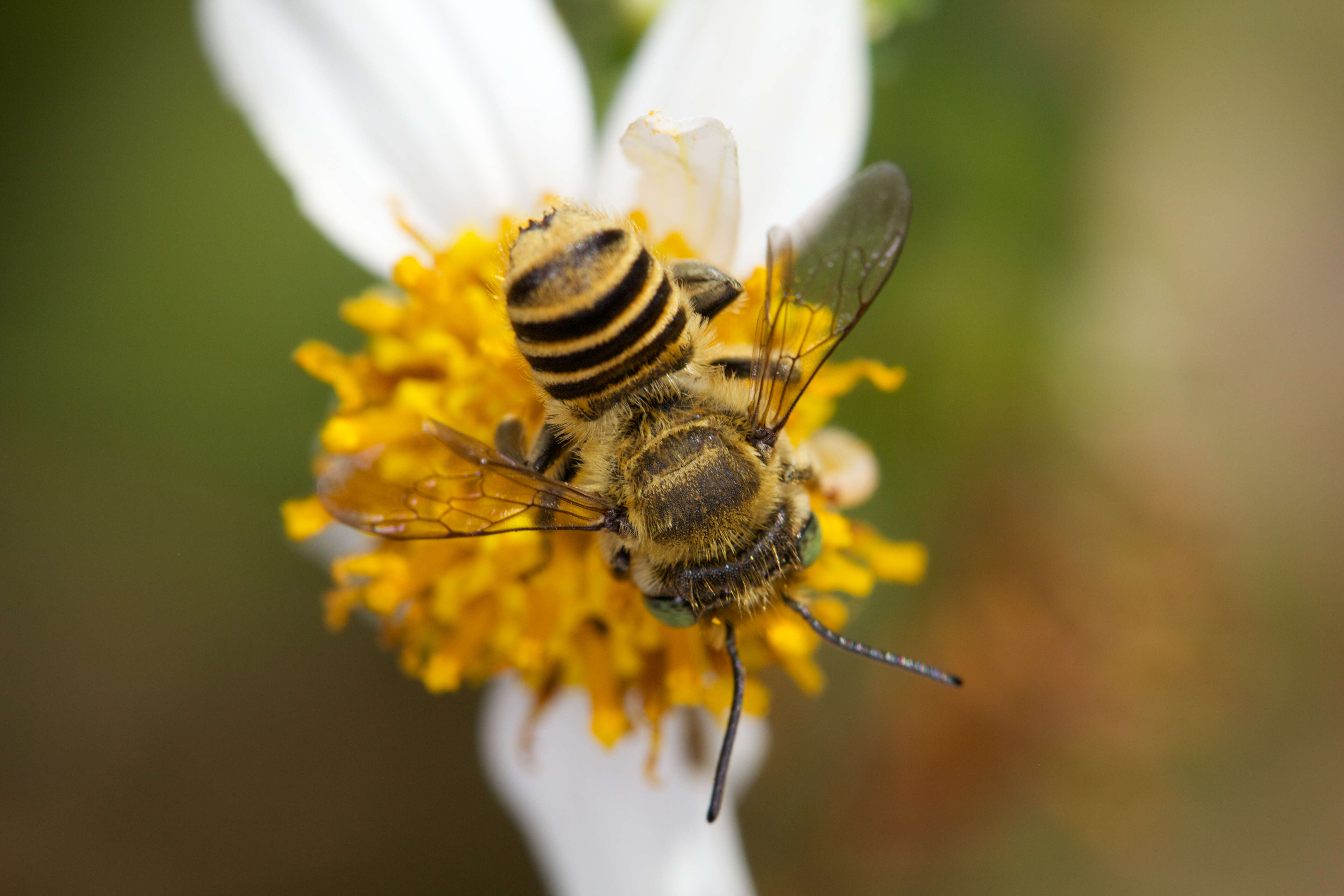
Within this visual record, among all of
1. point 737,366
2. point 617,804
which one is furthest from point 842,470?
Answer: point 617,804

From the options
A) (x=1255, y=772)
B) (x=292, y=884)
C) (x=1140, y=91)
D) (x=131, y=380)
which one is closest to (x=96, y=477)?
(x=131, y=380)

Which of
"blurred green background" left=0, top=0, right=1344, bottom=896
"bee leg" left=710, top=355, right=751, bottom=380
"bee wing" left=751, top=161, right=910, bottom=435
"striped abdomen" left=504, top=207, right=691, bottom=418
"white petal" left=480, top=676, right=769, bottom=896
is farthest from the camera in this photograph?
"blurred green background" left=0, top=0, right=1344, bottom=896

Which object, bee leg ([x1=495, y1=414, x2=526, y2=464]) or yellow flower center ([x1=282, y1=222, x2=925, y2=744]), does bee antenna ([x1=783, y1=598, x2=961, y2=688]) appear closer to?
yellow flower center ([x1=282, y1=222, x2=925, y2=744])

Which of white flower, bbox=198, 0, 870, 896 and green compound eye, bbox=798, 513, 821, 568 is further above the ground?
white flower, bbox=198, 0, 870, 896

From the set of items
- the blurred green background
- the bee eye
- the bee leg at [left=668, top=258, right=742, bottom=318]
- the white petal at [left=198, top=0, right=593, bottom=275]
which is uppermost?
the white petal at [left=198, top=0, right=593, bottom=275]

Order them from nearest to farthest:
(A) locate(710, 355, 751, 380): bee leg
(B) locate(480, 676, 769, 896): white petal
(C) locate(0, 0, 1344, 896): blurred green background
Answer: (A) locate(710, 355, 751, 380): bee leg → (B) locate(480, 676, 769, 896): white petal → (C) locate(0, 0, 1344, 896): blurred green background

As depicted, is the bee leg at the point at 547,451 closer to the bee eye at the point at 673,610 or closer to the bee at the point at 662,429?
the bee at the point at 662,429

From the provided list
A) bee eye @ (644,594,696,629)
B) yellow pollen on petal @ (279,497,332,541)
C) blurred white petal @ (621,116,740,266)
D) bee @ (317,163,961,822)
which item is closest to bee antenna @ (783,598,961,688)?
bee @ (317,163,961,822)
